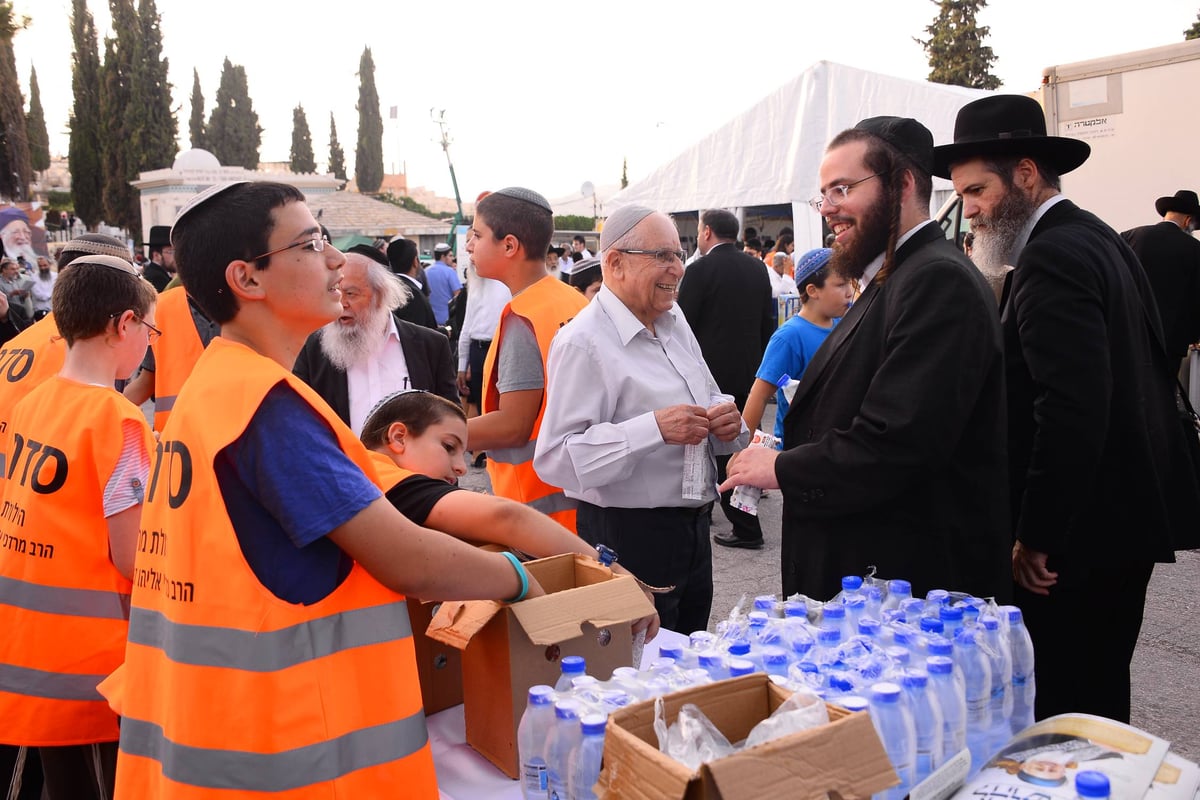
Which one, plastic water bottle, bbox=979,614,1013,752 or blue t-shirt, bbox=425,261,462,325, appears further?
blue t-shirt, bbox=425,261,462,325

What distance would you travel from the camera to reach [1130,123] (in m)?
7.27

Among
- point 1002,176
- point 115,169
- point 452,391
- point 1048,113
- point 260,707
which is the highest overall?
point 115,169

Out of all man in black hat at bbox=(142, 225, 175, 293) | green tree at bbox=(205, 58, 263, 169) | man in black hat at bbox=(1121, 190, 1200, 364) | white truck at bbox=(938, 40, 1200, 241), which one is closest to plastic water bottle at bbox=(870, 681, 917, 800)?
man in black hat at bbox=(1121, 190, 1200, 364)

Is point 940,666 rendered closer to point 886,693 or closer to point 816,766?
point 886,693

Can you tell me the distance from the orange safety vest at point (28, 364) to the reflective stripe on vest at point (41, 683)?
105cm

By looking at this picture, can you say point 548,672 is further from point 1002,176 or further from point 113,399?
point 1002,176

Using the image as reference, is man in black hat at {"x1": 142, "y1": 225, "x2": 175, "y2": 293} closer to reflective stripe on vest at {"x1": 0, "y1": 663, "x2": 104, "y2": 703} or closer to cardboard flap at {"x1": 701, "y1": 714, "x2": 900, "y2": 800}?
reflective stripe on vest at {"x1": 0, "y1": 663, "x2": 104, "y2": 703}

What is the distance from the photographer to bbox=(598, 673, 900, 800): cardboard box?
50.8 inches

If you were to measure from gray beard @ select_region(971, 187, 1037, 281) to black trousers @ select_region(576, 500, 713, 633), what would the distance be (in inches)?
51.5

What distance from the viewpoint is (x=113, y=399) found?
9.05 feet

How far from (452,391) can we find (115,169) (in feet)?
183

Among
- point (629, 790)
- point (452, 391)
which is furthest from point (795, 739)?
point (452, 391)

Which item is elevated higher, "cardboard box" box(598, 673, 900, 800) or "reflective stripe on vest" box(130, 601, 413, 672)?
"reflective stripe on vest" box(130, 601, 413, 672)

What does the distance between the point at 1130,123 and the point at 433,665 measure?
7.51 meters
